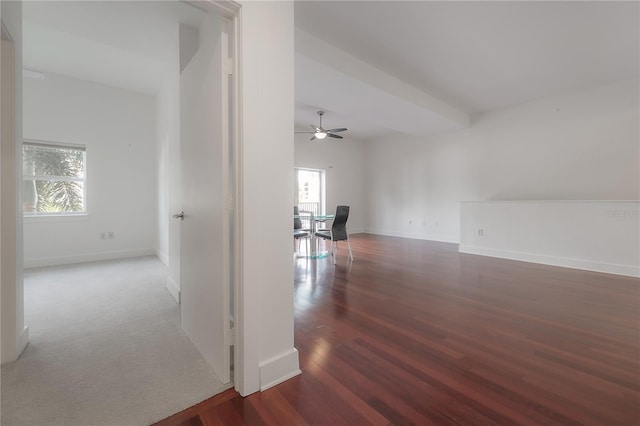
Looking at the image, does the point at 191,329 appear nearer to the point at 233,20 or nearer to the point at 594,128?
the point at 233,20

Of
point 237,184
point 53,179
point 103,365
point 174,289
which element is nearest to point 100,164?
point 53,179

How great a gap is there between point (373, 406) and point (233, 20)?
2.08 meters

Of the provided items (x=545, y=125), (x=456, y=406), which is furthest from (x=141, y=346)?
(x=545, y=125)

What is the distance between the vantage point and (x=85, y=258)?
179 inches

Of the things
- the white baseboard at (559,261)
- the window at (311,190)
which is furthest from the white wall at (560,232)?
the window at (311,190)

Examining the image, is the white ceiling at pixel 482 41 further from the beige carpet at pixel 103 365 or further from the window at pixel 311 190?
the window at pixel 311 190

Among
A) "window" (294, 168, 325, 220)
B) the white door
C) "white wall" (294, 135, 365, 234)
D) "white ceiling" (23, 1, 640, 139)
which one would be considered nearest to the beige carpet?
the white door

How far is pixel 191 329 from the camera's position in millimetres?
1953

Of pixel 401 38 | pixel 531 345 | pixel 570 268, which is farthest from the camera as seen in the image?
pixel 570 268

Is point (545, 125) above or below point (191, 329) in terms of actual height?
above

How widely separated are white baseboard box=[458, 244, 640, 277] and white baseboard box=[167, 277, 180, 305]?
5045mm

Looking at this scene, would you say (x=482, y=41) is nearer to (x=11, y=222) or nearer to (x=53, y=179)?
(x=11, y=222)

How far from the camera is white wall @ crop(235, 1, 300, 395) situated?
1.39 meters

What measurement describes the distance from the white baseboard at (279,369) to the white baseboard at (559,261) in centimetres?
469
